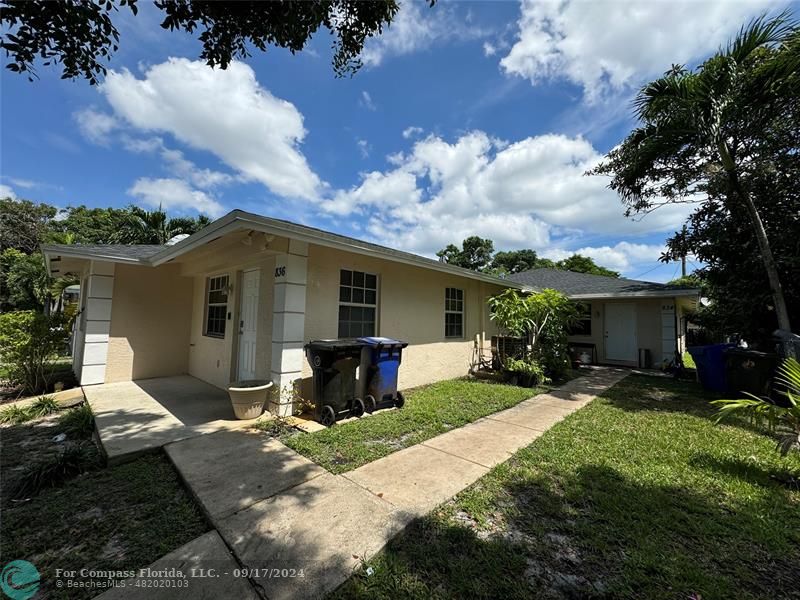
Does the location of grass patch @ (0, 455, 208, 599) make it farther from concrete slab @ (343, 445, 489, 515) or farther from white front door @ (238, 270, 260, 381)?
white front door @ (238, 270, 260, 381)

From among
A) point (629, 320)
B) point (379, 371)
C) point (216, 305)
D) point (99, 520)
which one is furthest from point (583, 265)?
point (99, 520)

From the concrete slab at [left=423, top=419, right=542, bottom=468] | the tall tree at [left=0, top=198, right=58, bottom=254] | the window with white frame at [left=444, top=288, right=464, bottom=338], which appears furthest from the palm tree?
the concrete slab at [left=423, top=419, right=542, bottom=468]

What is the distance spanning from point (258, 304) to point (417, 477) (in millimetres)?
3906

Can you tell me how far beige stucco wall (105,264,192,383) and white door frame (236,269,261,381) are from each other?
2.89 m

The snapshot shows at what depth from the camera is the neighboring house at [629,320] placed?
34.6 ft

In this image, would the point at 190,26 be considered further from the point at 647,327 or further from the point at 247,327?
the point at 647,327

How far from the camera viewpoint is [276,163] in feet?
34.0

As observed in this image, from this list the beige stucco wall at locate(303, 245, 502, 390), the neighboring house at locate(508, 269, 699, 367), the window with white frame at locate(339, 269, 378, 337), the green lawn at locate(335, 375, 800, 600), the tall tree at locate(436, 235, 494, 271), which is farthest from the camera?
the tall tree at locate(436, 235, 494, 271)

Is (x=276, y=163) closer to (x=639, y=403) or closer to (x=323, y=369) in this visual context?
(x=323, y=369)

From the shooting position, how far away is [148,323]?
23.9 feet

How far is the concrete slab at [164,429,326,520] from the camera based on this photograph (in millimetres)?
2658

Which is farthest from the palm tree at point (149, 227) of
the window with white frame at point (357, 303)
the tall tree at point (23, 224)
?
the window with white frame at point (357, 303)

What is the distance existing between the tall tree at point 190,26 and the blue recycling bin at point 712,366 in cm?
915

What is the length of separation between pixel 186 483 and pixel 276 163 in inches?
389
